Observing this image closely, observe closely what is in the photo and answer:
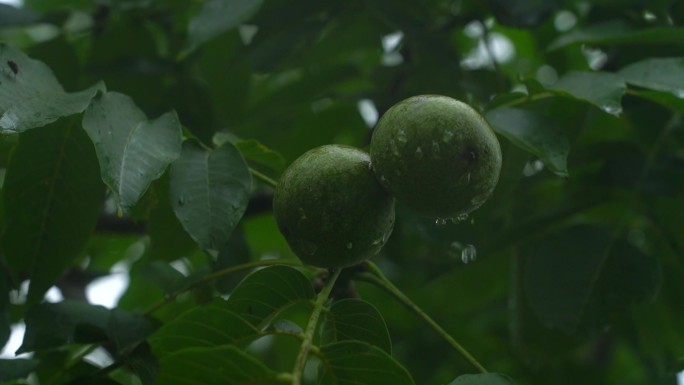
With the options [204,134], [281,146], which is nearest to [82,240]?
[204,134]

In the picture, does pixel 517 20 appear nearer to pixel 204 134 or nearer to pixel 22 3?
pixel 204 134

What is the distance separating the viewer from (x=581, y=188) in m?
2.43

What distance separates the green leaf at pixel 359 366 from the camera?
1373mm

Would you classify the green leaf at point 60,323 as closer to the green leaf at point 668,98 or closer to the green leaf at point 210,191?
the green leaf at point 210,191

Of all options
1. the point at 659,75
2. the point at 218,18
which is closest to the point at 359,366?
the point at 659,75

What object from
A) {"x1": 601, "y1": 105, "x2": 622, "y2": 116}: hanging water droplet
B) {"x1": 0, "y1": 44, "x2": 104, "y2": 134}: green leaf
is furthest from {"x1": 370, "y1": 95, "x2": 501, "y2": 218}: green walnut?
{"x1": 0, "y1": 44, "x2": 104, "y2": 134}: green leaf

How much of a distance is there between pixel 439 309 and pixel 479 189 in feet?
4.89

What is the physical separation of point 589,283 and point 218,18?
104 centimetres

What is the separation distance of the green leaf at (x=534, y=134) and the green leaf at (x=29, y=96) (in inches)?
28.7

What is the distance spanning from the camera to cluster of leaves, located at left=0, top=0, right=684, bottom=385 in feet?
5.17

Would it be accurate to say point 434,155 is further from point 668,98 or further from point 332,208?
point 668,98

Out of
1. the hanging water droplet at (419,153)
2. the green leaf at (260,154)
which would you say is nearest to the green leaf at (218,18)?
the green leaf at (260,154)

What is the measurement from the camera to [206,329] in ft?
4.76

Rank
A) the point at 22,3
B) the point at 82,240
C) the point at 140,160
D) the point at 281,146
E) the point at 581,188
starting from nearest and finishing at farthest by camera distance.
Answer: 1. the point at 140,160
2. the point at 82,240
3. the point at 581,188
4. the point at 281,146
5. the point at 22,3
